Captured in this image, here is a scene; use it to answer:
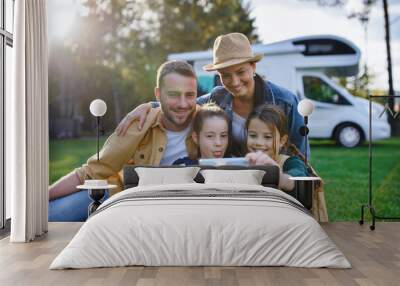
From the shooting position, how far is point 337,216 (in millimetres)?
7754

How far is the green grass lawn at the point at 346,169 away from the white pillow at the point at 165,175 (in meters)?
1.13

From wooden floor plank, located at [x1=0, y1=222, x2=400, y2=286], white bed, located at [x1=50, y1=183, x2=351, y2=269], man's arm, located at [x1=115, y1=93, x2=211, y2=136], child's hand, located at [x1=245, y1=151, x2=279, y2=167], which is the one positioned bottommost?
wooden floor plank, located at [x1=0, y1=222, x2=400, y2=286]

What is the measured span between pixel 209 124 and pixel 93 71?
167 centimetres

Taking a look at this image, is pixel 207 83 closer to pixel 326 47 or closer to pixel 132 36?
pixel 132 36

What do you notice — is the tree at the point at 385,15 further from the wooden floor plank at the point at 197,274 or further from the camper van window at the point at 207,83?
the wooden floor plank at the point at 197,274

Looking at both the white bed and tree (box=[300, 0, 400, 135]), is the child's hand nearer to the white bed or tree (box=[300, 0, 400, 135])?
tree (box=[300, 0, 400, 135])

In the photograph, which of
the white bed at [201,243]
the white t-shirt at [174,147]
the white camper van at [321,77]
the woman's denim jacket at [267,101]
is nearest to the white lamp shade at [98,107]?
the white t-shirt at [174,147]

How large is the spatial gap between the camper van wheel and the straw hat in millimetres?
1414

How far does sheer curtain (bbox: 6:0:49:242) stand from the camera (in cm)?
610

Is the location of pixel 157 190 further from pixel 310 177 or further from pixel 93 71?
pixel 93 71

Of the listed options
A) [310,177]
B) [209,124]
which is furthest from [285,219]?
[209,124]

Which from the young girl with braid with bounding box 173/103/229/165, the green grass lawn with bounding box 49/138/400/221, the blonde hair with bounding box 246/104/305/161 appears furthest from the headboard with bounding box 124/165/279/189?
the green grass lawn with bounding box 49/138/400/221

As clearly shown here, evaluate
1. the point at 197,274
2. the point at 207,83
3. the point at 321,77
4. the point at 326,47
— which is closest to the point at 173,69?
the point at 207,83

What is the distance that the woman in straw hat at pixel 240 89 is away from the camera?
7695 millimetres
